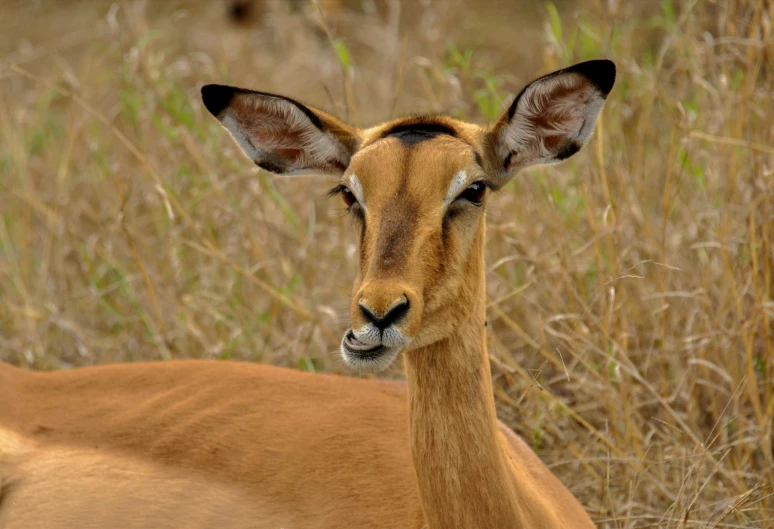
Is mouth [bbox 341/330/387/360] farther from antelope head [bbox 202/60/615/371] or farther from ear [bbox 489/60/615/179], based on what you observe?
ear [bbox 489/60/615/179]

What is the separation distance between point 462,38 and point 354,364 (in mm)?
8610

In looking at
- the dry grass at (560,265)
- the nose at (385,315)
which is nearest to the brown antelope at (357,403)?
the nose at (385,315)

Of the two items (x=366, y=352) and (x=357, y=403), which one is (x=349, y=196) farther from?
(x=357, y=403)

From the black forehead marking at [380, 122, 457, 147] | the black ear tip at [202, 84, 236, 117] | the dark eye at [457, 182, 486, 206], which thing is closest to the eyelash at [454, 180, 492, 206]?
the dark eye at [457, 182, 486, 206]

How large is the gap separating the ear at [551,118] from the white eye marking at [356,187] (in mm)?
500

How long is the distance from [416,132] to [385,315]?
73 cm

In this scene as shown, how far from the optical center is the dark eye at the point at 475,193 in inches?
119

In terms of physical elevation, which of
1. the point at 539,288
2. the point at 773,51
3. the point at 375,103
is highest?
the point at 375,103

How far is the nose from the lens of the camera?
104 inches

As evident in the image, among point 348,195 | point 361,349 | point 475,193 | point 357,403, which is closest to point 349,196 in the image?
point 348,195

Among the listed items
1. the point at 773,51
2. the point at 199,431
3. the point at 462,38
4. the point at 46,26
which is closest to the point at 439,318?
the point at 199,431

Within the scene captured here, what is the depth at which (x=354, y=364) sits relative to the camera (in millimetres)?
2695

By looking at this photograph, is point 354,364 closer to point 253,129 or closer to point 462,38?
point 253,129

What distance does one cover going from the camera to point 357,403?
380 cm
